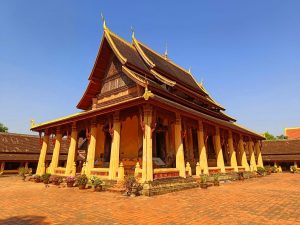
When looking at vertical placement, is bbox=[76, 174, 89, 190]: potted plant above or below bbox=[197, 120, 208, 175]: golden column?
below

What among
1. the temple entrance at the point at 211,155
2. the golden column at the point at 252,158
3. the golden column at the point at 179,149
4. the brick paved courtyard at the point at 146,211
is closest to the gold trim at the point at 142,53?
the golden column at the point at 179,149

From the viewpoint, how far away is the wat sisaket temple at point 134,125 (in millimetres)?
10984

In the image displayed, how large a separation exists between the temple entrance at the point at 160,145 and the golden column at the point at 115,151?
3.49 m

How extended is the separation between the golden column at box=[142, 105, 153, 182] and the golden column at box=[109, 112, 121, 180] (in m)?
1.99

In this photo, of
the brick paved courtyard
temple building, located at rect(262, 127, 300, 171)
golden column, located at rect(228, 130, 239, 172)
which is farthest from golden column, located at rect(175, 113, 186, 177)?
temple building, located at rect(262, 127, 300, 171)

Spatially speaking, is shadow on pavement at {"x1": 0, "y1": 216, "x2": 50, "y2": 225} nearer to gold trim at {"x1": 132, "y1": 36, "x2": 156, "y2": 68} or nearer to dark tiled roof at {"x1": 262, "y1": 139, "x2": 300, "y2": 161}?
gold trim at {"x1": 132, "y1": 36, "x2": 156, "y2": 68}

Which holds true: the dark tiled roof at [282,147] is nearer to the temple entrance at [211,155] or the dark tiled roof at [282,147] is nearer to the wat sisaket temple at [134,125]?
the wat sisaket temple at [134,125]

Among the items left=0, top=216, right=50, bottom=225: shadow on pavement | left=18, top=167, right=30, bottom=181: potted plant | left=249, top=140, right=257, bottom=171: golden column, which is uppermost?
left=249, top=140, right=257, bottom=171: golden column

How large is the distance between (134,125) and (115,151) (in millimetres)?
4210

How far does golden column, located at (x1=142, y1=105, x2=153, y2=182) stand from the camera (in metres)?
9.61

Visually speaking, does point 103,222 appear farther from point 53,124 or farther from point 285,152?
point 285,152

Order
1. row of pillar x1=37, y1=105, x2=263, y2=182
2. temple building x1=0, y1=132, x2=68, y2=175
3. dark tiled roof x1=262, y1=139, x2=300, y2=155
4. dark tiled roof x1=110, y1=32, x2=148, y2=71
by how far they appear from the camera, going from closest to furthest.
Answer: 1. row of pillar x1=37, y1=105, x2=263, y2=182
2. dark tiled roof x1=110, y1=32, x2=148, y2=71
3. temple building x1=0, y1=132, x2=68, y2=175
4. dark tiled roof x1=262, y1=139, x2=300, y2=155

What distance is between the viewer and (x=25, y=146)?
92.4 ft

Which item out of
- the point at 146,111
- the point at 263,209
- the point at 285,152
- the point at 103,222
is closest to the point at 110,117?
the point at 146,111
